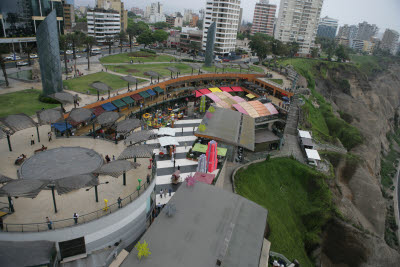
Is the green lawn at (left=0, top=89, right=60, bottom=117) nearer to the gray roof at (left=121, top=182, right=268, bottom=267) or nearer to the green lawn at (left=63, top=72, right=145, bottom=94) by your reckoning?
the green lawn at (left=63, top=72, right=145, bottom=94)

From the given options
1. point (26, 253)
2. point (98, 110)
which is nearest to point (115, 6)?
point (98, 110)

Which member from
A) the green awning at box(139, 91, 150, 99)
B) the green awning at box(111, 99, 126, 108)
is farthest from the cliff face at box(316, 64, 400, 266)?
the green awning at box(111, 99, 126, 108)

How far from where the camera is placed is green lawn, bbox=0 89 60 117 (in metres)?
36.4

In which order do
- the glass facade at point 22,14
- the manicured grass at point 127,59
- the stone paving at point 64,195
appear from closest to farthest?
the stone paving at point 64,195, the glass facade at point 22,14, the manicured grass at point 127,59

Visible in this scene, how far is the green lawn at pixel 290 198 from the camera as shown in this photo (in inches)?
1228

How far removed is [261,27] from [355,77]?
84.0 metres

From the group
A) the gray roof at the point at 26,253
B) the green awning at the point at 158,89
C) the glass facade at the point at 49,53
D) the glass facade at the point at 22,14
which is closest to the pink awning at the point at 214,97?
the green awning at the point at 158,89

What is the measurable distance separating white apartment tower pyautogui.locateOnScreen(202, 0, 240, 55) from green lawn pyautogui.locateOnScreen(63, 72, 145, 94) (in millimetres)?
55220

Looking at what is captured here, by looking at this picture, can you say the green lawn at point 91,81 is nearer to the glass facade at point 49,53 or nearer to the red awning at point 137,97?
the red awning at point 137,97

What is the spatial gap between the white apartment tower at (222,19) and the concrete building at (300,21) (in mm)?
32225

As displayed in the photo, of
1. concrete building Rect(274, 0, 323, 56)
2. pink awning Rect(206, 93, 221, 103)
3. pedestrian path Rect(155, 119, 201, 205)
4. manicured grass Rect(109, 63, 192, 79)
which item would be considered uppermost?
concrete building Rect(274, 0, 323, 56)

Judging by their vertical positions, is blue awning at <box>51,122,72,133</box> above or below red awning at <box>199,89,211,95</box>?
above

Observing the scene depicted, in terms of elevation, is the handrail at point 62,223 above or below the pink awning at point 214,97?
above

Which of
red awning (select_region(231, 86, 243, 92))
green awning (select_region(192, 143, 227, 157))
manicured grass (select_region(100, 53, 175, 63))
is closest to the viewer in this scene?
green awning (select_region(192, 143, 227, 157))
